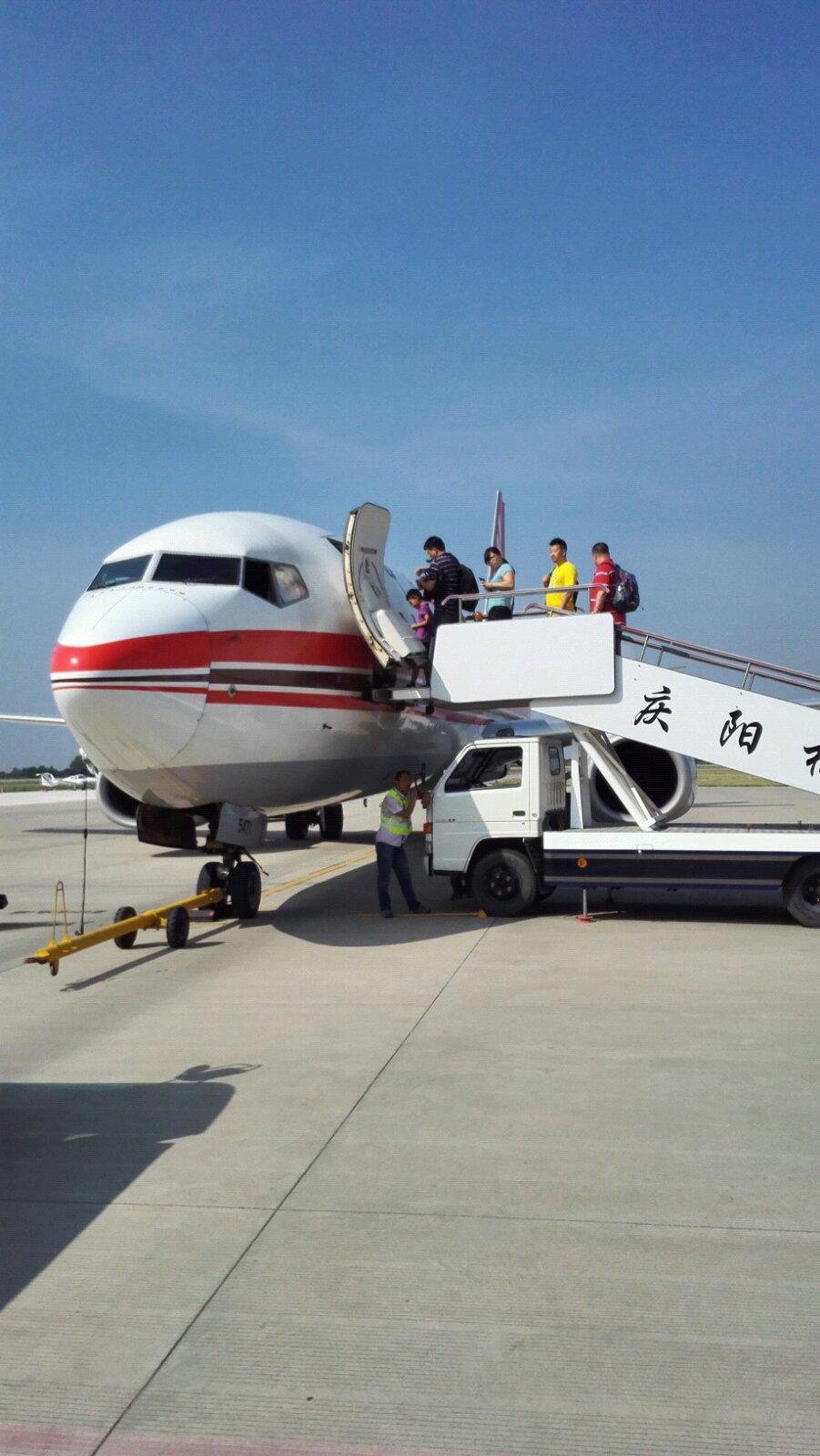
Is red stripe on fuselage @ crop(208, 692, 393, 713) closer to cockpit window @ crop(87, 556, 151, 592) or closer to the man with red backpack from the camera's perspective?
cockpit window @ crop(87, 556, 151, 592)

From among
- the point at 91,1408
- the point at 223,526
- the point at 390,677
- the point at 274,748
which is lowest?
the point at 91,1408

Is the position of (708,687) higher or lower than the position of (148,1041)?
higher

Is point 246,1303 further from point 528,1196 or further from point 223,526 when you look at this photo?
point 223,526

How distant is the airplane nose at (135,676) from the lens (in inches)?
420

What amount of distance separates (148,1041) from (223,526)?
6.14 meters

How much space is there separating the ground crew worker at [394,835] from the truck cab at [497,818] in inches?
14.2

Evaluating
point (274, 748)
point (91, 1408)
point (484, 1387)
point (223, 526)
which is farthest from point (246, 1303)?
point (223, 526)

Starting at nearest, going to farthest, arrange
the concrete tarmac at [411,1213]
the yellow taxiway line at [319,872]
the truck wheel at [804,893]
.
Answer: the concrete tarmac at [411,1213] → the truck wheel at [804,893] → the yellow taxiway line at [319,872]

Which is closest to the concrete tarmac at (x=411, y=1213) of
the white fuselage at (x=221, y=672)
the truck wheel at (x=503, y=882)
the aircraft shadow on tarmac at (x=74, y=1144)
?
the aircraft shadow on tarmac at (x=74, y=1144)

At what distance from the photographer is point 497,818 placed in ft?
44.7

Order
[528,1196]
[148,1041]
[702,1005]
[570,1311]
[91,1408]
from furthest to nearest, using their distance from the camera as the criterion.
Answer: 1. [702,1005]
2. [148,1041]
3. [528,1196]
4. [570,1311]
5. [91,1408]

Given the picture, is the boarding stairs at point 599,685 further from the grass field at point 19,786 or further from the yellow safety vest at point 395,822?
the grass field at point 19,786

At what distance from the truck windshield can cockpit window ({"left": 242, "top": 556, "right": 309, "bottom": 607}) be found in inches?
117

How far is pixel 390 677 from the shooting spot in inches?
541
